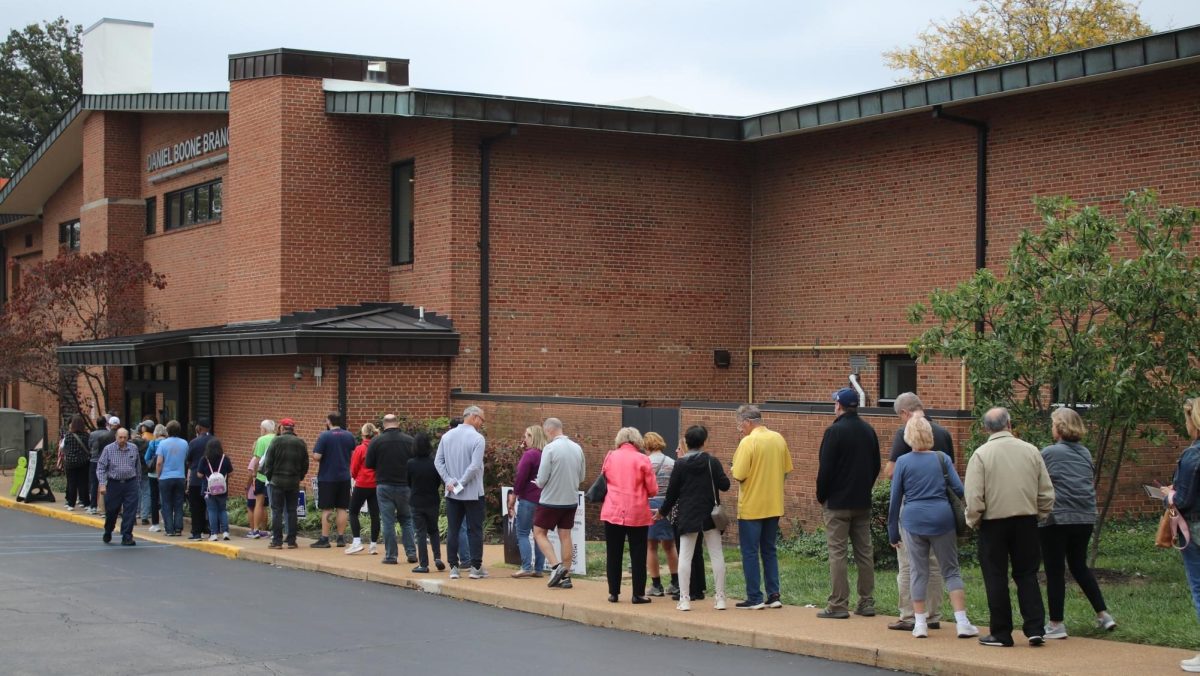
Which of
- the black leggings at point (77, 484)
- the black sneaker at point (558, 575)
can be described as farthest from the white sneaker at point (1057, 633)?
the black leggings at point (77, 484)

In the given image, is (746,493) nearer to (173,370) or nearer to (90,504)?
(90,504)

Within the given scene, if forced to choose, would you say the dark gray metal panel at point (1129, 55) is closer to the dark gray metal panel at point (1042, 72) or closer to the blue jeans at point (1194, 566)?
the dark gray metal panel at point (1042, 72)

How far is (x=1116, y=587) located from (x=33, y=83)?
73672 millimetres

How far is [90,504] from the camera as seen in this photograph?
25.5 metres

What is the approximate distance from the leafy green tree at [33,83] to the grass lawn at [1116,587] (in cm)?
6542

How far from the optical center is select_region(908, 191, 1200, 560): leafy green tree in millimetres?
12336

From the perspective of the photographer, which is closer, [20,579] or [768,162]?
[20,579]

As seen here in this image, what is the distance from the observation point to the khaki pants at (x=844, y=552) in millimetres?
11656

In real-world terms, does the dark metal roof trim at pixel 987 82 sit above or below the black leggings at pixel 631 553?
above

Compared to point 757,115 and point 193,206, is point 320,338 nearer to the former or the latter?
point 757,115

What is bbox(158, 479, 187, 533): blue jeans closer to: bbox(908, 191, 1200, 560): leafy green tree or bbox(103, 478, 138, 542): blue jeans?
bbox(103, 478, 138, 542): blue jeans

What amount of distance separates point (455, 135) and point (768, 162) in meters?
6.09

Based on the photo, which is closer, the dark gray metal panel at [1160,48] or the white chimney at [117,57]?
the dark gray metal panel at [1160,48]

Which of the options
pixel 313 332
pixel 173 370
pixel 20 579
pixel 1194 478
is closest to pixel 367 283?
pixel 313 332
